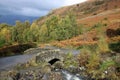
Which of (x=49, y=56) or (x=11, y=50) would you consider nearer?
(x=49, y=56)

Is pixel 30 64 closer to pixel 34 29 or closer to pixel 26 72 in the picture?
pixel 26 72

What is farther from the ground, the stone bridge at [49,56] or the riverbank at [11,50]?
the stone bridge at [49,56]

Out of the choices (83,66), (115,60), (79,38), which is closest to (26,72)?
(83,66)

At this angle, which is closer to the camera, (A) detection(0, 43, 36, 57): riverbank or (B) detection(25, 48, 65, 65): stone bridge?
(B) detection(25, 48, 65, 65): stone bridge

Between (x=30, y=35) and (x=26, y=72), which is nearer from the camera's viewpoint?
(x=26, y=72)

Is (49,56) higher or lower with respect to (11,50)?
higher

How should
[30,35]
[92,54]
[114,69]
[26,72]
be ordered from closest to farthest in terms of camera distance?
[26,72] → [114,69] → [92,54] → [30,35]

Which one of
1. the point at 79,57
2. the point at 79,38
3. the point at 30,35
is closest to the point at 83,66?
the point at 79,57

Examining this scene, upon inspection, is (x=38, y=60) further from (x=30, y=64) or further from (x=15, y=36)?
(x=15, y=36)

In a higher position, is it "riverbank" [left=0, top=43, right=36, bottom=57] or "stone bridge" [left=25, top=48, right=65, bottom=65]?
"stone bridge" [left=25, top=48, right=65, bottom=65]

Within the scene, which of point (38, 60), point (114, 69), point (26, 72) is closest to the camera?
point (26, 72)

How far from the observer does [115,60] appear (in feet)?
134

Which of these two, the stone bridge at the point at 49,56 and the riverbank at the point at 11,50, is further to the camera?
the riverbank at the point at 11,50

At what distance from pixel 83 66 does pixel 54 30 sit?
225ft
